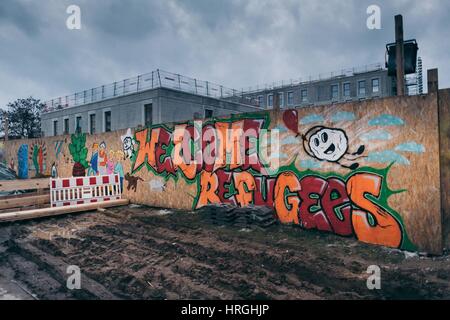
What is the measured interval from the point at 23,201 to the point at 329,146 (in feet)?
31.9

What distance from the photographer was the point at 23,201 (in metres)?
10.0

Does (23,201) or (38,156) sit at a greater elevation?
(38,156)

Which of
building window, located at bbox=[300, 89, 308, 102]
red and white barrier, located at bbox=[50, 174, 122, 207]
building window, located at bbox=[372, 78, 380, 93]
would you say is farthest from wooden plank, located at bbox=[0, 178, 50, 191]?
building window, located at bbox=[300, 89, 308, 102]

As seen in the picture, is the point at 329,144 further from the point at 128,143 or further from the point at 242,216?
the point at 128,143

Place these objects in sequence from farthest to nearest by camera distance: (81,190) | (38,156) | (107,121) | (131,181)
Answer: (107,121) < (38,156) < (131,181) < (81,190)

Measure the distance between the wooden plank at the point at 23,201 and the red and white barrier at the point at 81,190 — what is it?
0.43 meters

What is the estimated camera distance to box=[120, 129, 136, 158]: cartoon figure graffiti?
12000 millimetres

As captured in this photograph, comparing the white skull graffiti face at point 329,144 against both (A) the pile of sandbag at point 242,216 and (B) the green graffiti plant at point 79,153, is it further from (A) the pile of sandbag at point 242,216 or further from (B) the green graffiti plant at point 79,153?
(B) the green graffiti plant at point 79,153

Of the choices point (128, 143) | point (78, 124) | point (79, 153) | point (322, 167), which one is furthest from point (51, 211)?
point (78, 124)

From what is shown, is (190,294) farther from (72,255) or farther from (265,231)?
(265,231)

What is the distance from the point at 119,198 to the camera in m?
12.0

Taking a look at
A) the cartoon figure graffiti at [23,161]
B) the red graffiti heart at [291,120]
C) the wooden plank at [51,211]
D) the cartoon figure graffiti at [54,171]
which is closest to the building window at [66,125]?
the cartoon figure graffiti at [23,161]
